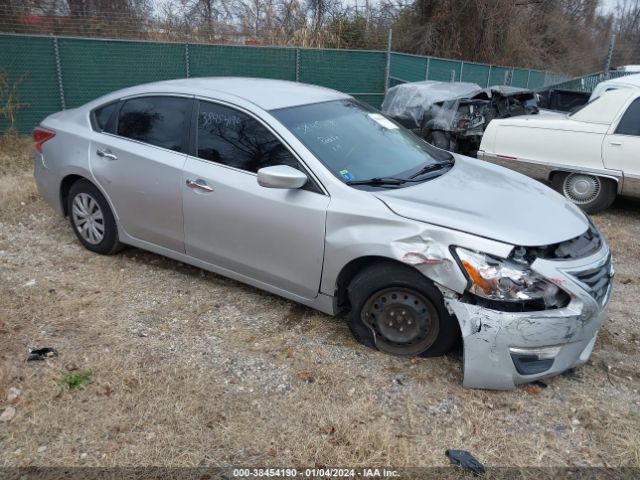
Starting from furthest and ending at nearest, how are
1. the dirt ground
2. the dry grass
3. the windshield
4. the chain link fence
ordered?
the chain link fence, the dry grass, the windshield, the dirt ground

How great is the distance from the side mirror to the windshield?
9.7 inches

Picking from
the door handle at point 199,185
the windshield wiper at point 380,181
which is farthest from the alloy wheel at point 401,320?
the door handle at point 199,185

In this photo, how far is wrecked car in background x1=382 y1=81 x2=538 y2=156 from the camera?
28.2 ft

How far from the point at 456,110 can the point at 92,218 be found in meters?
5.89

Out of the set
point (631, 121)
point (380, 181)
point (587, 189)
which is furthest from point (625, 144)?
point (380, 181)

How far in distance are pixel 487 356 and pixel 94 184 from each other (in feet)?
11.3

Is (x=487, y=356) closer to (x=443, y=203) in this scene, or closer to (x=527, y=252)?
(x=527, y=252)

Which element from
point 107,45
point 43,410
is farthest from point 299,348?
point 107,45

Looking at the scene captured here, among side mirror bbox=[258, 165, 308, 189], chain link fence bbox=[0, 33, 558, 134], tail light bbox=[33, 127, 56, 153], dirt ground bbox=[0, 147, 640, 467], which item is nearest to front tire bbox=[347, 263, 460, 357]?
dirt ground bbox=[0, 147, 640, 467]

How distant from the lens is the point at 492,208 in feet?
11.0

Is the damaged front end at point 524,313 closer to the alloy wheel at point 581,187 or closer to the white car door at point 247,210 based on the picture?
the white car door at point 247,210

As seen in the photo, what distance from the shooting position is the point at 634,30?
46.4m

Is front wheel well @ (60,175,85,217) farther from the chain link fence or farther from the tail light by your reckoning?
the chain link fence

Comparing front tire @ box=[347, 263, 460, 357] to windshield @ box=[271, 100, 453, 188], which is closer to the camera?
front tire @ box=[347, 263, 460, 357]
